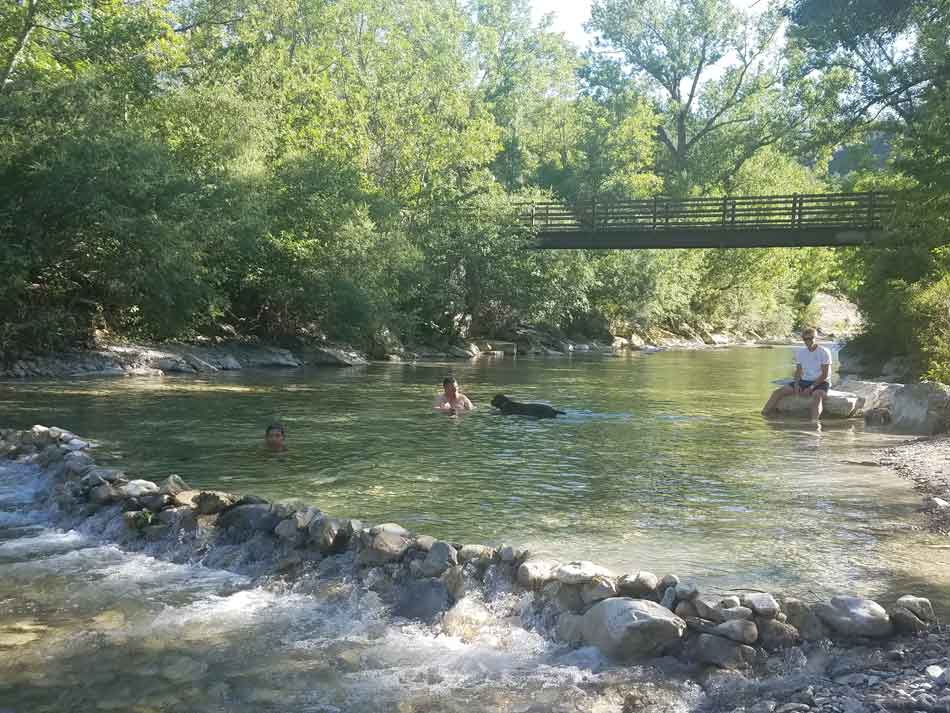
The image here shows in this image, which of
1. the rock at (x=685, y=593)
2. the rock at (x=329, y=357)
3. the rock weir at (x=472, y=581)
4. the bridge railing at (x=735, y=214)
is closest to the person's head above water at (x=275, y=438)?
the rock weir at (x=472, y=581)

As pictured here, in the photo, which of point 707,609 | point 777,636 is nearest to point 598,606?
point 707,609

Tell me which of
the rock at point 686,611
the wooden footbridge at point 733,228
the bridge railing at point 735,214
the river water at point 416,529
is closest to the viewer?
the river water at point 416,529

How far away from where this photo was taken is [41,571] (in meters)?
6.89

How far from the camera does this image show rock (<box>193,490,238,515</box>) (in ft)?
26.8

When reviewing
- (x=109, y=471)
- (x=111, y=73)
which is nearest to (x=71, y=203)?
(x=111, y=73)

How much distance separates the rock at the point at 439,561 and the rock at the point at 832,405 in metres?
12.2

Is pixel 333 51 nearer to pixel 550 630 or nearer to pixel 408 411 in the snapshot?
pixel 408 411

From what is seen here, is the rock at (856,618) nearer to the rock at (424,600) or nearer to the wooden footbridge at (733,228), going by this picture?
the rock at (424,600)

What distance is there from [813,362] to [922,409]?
248 cm

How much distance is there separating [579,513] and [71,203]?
16702mm

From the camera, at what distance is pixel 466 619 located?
19.6ft

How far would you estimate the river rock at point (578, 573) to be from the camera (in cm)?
591

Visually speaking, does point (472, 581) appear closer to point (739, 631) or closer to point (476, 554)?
point (476, 554)

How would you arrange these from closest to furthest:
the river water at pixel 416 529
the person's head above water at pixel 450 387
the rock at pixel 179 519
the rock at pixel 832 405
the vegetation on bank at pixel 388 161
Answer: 1. the river water at pixel 416 529
2. the rock at pixel 179 519
3. the person's head above water at pixel 450 387
4. the rock at pixel 832 405
5. the vegetation on bank at pixel 388 161
